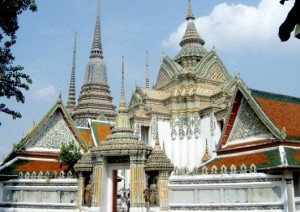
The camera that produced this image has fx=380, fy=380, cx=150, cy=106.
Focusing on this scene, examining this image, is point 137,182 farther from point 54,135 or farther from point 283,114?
point 54,135

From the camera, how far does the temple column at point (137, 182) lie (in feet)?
47.6

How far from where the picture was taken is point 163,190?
1479 centimetres

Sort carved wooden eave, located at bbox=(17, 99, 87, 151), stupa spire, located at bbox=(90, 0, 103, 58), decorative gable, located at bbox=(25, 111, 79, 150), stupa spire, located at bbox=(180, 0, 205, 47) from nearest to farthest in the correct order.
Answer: carved wooden eave, located at bbox=(17, 99, 87, 151)
decorative gable, located at bbox=(25, 111, 79, 150)
stupa spire, located at bbox=(180, 0, 205, 47)
stupa spire, located at bbox=(90, 0, 103, 58)

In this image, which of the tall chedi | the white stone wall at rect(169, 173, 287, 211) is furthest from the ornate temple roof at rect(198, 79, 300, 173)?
the tall chedi

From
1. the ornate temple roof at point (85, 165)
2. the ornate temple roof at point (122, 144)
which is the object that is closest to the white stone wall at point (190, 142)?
the ornate temple roof at point (85, 165)

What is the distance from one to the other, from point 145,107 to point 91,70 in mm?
19402

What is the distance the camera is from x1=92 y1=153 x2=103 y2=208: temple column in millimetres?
15028

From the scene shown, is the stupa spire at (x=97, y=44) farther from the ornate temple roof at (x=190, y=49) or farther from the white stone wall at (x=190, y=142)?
the white stone wall at (x=190, y=142)

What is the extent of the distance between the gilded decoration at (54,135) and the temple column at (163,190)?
972 cm

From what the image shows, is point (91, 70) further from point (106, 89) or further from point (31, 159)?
point (31, 159)

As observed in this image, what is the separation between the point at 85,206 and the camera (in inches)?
614

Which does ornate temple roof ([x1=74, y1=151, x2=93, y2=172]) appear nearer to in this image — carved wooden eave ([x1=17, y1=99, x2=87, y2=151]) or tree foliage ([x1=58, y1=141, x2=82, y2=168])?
tree foliage ([x1=58, y1=141, x2=82, y2=168])

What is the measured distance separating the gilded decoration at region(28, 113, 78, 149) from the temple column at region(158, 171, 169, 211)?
383 inches

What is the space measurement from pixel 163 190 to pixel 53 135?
1025 centimetres
